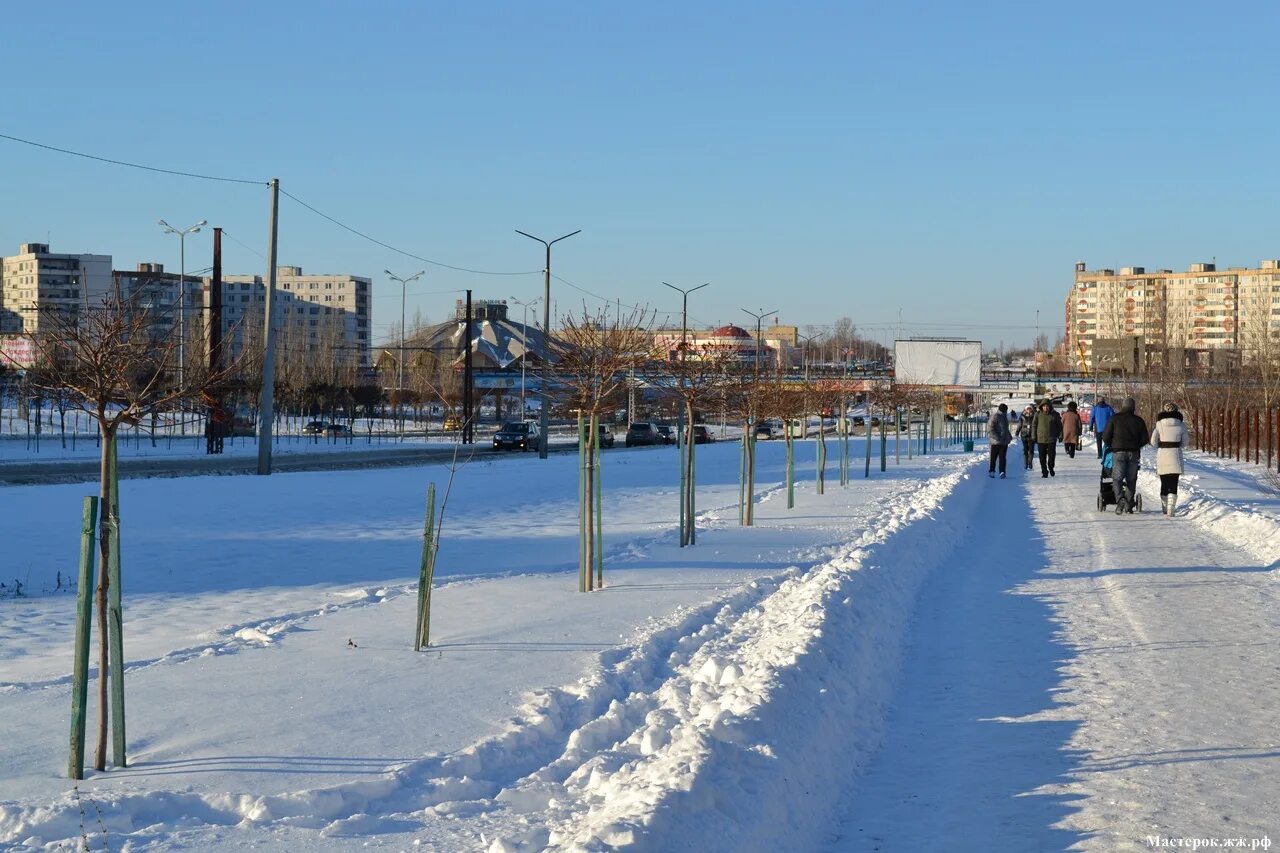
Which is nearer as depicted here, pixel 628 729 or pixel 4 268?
pixel 628 729

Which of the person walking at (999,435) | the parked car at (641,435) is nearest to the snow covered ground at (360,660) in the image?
the person walking at (999,435)

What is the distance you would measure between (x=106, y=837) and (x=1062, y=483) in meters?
28.4

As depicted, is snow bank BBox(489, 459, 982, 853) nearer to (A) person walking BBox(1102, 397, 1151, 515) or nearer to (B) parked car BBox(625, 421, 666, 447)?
(A) person walking BBox(1102, 397, 1151, 515)

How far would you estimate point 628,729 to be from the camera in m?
7.30

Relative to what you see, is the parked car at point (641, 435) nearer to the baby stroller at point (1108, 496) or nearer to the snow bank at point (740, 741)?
the baby stroller at point (1108, 496)

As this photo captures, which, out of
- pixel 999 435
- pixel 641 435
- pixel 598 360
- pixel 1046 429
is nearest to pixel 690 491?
pixel 598 360

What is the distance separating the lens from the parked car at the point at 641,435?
2660 inches

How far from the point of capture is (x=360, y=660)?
914cm

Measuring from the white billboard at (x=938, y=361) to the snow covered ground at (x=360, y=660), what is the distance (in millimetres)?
55804

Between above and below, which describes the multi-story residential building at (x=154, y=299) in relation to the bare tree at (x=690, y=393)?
above

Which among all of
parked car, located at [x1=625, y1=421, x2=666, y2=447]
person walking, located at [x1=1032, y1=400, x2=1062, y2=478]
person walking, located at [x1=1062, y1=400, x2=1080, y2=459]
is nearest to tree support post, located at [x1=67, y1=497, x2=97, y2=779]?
person walking, located at [x1=1032, y1=400, x2=1062, y2=478]

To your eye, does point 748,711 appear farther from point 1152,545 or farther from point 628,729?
point 1152,545

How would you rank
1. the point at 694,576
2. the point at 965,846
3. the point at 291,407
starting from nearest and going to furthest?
the point at 965,846, the point at 694,576, the point at 291,407

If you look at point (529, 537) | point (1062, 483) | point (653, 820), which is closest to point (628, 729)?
point (653, 820)
